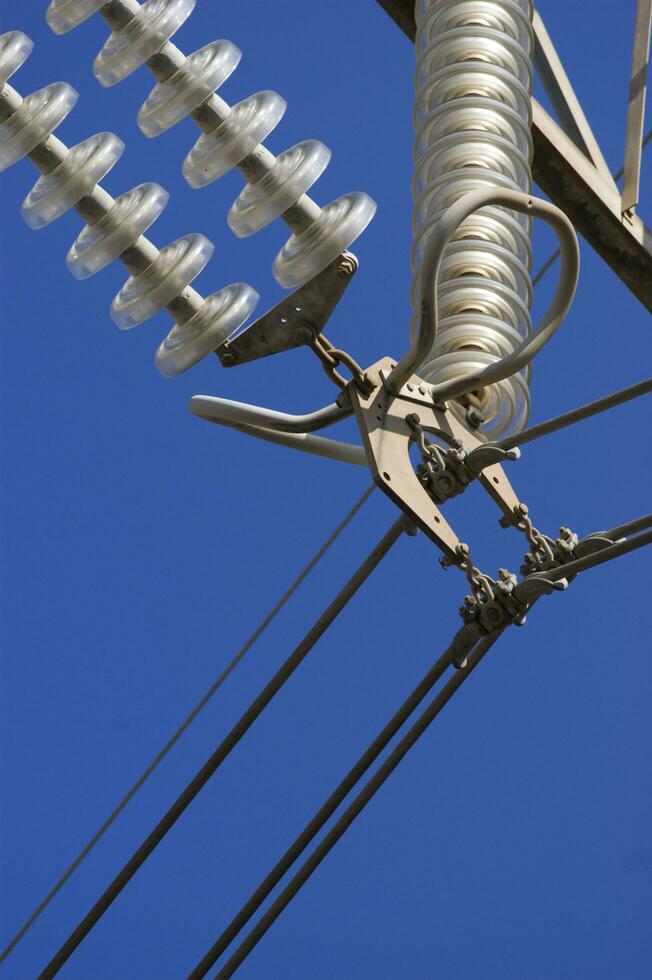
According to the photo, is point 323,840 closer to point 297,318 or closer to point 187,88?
point 297,318

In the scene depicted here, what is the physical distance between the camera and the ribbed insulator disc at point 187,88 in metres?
3.46

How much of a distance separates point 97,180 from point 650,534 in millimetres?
1352

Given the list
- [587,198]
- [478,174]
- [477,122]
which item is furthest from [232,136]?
[587,198]

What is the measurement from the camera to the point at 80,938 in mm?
3998

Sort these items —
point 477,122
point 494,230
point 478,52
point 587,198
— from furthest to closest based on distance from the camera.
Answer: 1. point 587,198
2. point 478,52
3. point 477,122
4. point 494,230

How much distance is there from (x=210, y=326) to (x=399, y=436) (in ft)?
1.53

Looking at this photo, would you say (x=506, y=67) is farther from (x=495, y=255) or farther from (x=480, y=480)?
(x=480, y=480)

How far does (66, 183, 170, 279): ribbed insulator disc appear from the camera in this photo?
3432 millimetres

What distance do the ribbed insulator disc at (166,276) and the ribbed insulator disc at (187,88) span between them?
0.85 ft

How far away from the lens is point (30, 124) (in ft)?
11.2

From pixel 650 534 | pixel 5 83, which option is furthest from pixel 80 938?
pixel 5 83

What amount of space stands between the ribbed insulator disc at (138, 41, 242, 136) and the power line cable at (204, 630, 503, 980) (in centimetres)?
132

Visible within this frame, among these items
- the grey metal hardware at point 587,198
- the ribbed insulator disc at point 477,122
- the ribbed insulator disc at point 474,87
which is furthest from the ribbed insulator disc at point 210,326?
the grey metal hardware at point 587,198

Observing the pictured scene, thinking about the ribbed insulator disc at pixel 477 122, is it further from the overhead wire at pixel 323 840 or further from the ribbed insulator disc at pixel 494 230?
→ the overhead wire at pixel 323 840
